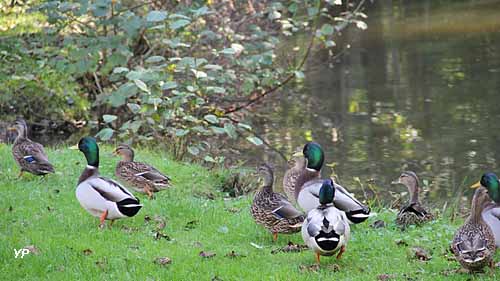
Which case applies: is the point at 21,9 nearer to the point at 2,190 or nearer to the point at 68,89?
the point at 68,89

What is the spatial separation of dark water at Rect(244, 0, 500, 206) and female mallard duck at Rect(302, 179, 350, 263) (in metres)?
5.55

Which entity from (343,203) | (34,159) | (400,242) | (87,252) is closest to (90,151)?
(34,159)

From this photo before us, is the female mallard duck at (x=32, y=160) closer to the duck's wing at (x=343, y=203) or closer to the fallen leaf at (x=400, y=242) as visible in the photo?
the duck's wing at (x=343, y=203)

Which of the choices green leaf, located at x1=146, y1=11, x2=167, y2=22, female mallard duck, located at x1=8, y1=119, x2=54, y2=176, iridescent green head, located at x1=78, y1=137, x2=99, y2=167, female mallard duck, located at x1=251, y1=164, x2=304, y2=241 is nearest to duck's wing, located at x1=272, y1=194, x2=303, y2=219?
female mallard duck, located at x1=251, y1=164, x2=304, y2=241

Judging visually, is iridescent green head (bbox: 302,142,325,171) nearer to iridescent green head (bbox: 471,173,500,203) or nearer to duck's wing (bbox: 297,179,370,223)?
duck's wing (bbox: 297,179,370,223)

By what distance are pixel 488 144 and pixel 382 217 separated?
23.8 feet

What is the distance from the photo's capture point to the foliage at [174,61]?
40.1 ft

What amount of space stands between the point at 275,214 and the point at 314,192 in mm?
813

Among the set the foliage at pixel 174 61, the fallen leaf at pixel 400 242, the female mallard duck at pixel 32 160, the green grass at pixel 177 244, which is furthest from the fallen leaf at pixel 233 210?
the foliage at pixel 174 61

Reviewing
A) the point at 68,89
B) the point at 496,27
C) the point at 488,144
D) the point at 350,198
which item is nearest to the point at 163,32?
the point at 68,89

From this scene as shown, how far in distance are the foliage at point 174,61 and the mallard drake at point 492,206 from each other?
4999 mm

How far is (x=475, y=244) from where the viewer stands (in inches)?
270

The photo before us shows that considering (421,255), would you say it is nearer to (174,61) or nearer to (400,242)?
(400,242)

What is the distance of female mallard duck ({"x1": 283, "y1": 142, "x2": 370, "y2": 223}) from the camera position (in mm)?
8281
